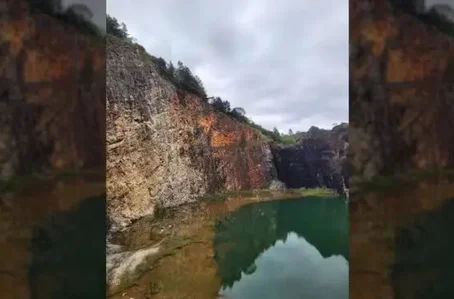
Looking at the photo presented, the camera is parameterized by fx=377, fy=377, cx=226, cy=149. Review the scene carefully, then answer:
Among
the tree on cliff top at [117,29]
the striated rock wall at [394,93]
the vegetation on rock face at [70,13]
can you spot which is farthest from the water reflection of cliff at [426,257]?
the tree on cliff top at [117,29]

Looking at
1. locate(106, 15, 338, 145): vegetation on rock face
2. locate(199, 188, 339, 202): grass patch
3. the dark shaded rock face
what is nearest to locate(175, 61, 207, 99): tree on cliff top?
locate(106, 15, 338, 145): vegetation on rock face

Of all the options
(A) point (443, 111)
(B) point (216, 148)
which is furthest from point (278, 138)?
(A) point (443, 111)

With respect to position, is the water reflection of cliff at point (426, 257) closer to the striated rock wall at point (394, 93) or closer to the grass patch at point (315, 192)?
the striated rock wall at point (394, 93)

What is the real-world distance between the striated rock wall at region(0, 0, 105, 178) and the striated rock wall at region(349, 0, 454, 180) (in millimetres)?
1440

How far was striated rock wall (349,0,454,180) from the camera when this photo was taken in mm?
1954

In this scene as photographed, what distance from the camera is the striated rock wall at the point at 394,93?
6.41ft

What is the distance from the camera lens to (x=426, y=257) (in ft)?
6.32

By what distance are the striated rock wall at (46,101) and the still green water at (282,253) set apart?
6320mm

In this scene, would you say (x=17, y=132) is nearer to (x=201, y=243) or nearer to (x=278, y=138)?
(x=201, y=243)

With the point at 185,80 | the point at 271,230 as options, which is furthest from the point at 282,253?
the point at 185,80

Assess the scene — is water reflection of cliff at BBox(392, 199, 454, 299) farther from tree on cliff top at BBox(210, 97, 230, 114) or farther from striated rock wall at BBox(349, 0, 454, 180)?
tree on cliff top at BBox(210, 97, 230, 114)

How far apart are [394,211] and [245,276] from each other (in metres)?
7.68

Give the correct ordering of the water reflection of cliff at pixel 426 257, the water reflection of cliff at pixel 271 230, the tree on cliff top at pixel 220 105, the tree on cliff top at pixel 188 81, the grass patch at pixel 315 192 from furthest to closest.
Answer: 1. the grass patch at pixel 315 192
2. the tree on cliff top at pixel 220 105
3. the tree on cliff top at pixel 188 81
4. the water reflection of cliff at pixel 271 230
5. the water reflection of cliff at pixel 426 257

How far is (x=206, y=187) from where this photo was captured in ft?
51.9
